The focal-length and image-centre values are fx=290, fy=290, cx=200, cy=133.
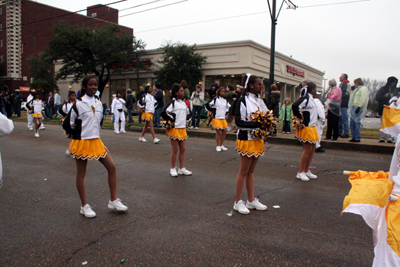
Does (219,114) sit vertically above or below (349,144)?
above

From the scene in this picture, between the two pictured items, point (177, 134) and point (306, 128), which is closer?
point (306, 128)

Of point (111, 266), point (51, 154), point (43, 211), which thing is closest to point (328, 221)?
point (111, 266)

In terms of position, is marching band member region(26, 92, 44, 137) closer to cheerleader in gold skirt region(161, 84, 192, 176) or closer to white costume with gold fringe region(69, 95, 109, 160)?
cheerleader in gold skirt region(161, 84, 192, 176)

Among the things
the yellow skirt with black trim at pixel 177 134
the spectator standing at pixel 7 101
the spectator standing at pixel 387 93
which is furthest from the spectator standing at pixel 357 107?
the spectator standing at pixel 7 101

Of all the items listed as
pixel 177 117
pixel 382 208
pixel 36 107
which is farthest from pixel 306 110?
pixel 36 107

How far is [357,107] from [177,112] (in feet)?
23.7

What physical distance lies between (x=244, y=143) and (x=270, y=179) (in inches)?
83.8

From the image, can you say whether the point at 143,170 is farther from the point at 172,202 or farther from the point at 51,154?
the point at 51,154

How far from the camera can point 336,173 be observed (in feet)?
21.4

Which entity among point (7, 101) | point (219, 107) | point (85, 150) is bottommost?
point (85, 150)

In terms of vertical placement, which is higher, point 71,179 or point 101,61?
point 101,61

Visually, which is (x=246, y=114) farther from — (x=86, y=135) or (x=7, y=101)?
(x=7, y=101)

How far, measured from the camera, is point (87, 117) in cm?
397

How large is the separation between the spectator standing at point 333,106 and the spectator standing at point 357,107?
50 cm
